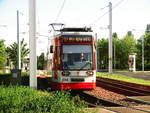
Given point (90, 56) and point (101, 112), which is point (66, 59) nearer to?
point (90, 56)

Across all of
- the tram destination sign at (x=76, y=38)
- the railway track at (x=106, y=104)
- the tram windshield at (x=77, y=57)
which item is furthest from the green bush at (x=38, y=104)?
the tram destination sign at (x=76, y=38)

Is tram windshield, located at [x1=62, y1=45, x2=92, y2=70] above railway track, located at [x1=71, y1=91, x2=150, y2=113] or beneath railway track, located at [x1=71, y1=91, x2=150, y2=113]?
above

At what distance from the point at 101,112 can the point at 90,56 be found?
778 cm

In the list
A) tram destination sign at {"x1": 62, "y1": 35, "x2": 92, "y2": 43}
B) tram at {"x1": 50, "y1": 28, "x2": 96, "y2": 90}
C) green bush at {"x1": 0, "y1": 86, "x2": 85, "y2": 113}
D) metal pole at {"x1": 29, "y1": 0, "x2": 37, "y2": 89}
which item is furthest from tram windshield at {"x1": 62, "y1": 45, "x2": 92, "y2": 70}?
green bush at {"x1": 0, "y1": 86, "x2": 85, "y2": 113}

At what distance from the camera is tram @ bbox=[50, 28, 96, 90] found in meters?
19.6

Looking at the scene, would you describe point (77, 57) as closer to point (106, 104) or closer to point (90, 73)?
point (90, 73)

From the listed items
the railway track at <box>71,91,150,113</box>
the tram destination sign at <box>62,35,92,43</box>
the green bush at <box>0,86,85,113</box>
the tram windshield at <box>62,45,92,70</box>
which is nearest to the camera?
the green bush at <box>0,86,85,113</box>

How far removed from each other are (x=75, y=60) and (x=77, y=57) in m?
0.20

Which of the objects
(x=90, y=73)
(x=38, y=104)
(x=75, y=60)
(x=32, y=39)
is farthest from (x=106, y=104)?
(x=38, y=104)

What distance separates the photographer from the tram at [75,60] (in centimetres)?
1956

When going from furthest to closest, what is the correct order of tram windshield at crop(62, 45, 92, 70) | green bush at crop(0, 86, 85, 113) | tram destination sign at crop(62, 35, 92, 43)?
tram destination sign at crop(62, 35, 92, 43)
tram windshield at crop(62, 45, 92, 70)
green bush at crop(0, 86, 85, 113)

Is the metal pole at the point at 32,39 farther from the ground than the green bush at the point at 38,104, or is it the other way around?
the metal pole at the point at 32,39

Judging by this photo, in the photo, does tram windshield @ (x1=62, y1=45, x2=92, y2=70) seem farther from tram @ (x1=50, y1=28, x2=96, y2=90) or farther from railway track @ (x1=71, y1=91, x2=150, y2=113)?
railway track @ (x1=71, y1=91, x2=150, y2=113)

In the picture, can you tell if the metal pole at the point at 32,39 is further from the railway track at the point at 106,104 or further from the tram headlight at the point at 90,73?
the tram headlight at the point at 90,73
